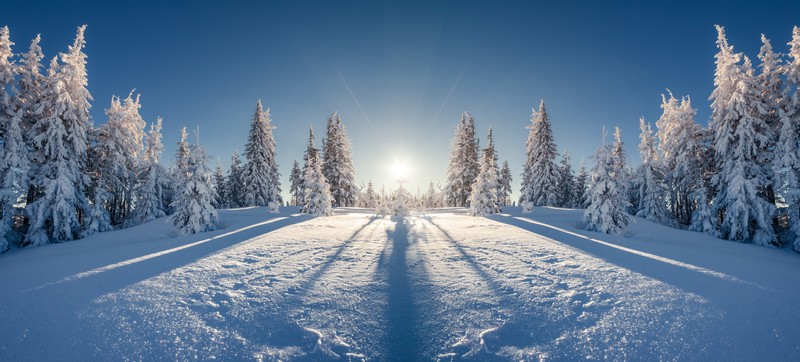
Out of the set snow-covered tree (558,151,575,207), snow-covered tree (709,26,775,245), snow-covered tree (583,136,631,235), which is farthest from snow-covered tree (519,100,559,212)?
snow-covered tree (583,136,631,235)

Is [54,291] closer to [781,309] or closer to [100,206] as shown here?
[781,309]

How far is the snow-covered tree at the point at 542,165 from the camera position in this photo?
32.3m

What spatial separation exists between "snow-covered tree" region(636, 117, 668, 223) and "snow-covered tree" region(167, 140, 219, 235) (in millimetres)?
31195

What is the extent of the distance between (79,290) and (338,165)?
3459 centimetres

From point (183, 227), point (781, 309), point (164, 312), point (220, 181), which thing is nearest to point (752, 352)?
point (781, 309)

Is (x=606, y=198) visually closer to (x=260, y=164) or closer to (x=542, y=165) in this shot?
(x=542, y=165)

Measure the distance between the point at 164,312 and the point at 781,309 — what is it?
351 inches

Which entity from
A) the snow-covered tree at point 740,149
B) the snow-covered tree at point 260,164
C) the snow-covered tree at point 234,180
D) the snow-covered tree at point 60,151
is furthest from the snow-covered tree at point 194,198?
the snow-covered tree at point 234,180

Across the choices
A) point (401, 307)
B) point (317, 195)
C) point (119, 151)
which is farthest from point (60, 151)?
point (401, 307)

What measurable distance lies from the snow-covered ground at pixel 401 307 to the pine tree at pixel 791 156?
7622 millimetres

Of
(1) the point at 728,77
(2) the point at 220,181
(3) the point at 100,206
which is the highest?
(1) the point at 728,77

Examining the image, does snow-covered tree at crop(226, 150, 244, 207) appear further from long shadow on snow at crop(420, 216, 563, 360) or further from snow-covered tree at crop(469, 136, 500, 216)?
long shadow on snow at crop(420, 216, 563, 360)

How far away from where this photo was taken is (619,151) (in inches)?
1148

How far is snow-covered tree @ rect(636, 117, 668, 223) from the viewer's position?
24359mm
